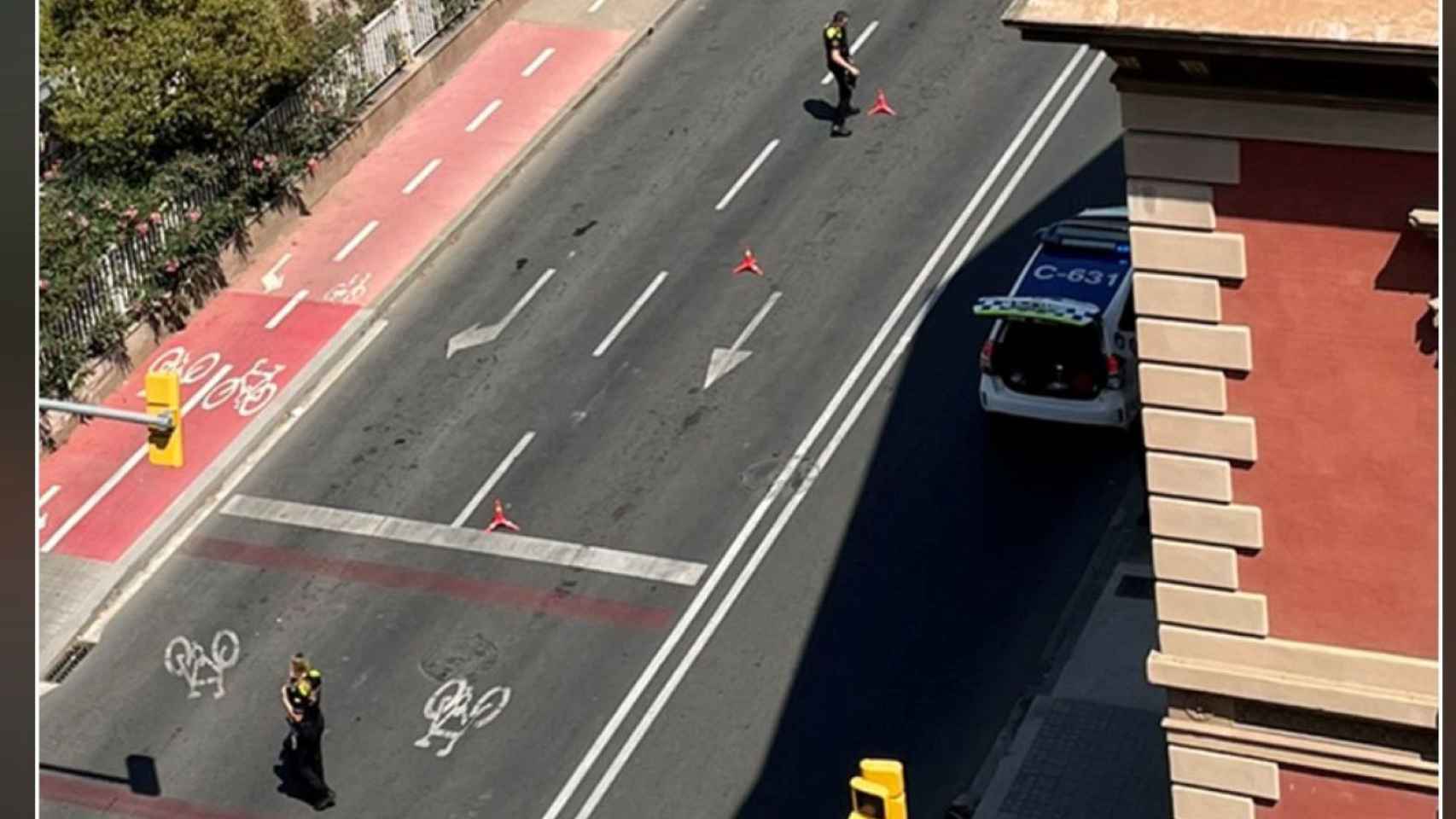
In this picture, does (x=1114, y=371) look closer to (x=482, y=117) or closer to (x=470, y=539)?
(x=470, y=539)

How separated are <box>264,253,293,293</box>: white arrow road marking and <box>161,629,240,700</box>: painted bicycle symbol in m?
9.07

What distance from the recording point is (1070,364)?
3434 cm

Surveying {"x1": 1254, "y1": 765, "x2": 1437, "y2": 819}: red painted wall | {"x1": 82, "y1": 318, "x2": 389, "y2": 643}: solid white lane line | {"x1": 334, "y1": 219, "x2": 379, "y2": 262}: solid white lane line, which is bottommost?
{"x1": 82, "y1": 318, "x2": 389, "y2": 643}: solid white lane line

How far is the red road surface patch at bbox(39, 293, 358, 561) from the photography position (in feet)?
119

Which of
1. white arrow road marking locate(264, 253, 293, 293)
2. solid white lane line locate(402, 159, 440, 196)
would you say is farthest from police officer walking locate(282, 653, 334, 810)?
solid white lane line locate(402, 159, 440, 196)

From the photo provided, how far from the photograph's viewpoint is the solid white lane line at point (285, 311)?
4050 cm

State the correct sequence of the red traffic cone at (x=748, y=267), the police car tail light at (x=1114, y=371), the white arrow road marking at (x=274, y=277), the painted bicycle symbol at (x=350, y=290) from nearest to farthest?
the police car tail light at (x=1114, y=371)
the red traffic cone at (x=748, y=267)
the painted bicycle symbol at (x=350, y=290)
the white arrow road marking at (x=274, y=277)

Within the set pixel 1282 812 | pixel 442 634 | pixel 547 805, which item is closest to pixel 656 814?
pixel 547 805

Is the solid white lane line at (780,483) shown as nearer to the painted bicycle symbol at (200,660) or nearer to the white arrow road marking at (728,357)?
the white arrow road marking at (728,357)

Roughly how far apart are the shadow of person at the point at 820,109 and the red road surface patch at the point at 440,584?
1298 centimetres

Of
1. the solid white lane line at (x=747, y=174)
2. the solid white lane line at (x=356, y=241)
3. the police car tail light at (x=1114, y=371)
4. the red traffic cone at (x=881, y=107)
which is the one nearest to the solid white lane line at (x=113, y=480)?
the solid white lane line at (x=356, y=241)

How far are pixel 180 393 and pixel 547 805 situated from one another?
11866 millimetres

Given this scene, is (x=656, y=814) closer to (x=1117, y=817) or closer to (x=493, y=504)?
(x=1117, y=817)

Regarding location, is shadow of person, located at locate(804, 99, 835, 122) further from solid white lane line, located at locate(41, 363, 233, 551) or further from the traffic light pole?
the traffic light pole
